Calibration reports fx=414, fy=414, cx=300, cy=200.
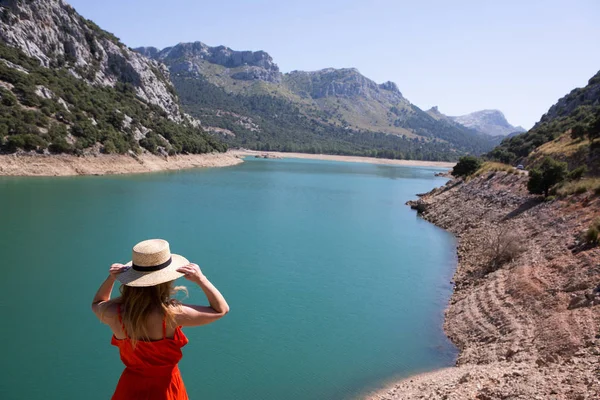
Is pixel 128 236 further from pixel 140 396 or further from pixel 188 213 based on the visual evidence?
pixel 140 396

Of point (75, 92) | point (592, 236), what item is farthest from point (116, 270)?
point (75, 92)

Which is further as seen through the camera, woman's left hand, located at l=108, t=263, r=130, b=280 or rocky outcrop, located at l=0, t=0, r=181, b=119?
rocky outcrop, located at l=0, t=0, r=181, b=119

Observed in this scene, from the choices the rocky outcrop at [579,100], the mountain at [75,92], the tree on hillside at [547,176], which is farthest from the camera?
the rocky outcrop at [579,100]

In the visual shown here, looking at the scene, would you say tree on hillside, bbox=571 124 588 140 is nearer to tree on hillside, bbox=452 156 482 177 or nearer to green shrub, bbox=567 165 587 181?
green shrub, bbox=567 165 587 181

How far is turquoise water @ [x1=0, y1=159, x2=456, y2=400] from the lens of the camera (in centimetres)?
1077

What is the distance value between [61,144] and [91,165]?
445 cm

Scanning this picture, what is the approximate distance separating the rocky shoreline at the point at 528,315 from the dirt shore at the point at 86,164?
4522 cm

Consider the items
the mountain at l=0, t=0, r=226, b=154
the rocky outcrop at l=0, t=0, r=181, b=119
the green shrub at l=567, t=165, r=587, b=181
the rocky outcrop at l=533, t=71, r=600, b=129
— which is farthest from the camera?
the rocky outcrop at l=0, t=0, r=181, b=119

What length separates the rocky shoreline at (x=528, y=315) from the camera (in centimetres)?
880

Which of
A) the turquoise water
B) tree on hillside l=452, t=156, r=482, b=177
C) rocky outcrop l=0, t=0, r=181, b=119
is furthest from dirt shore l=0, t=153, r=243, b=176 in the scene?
tree on hillside l=452, t=156, r=482, b=177

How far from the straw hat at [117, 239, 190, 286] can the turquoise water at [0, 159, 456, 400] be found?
814 centimetres

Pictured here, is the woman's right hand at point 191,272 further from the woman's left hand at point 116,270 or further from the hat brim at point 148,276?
the woman's left hand at point 116,270

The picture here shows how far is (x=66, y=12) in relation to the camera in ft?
258

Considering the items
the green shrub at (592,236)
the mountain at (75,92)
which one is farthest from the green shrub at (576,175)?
the mountain at (75,92)
